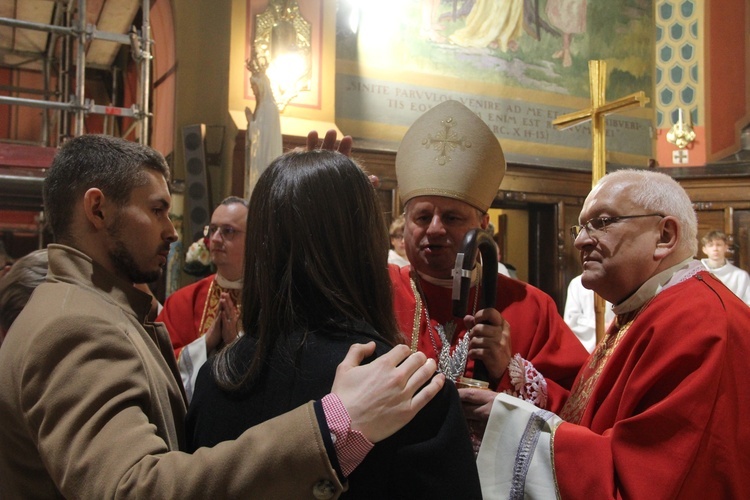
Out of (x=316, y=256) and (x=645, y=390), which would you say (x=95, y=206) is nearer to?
(x=316, y=256)

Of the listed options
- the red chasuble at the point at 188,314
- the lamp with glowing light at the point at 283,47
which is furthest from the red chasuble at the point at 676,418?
the lamp with glowing light at the point at 283,47

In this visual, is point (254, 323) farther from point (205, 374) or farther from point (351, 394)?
point (351, 394)

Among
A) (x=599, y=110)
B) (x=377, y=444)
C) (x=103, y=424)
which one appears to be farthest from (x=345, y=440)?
(x=599, y=110)

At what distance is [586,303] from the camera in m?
6.41

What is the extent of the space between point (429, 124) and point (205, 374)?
1.87 m

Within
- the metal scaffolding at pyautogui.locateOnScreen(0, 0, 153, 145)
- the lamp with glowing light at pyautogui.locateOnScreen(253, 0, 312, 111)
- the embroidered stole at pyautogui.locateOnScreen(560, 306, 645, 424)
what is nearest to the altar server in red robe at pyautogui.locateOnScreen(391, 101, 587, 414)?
the embroidered stole at pyautogui.locateOnScreen(560, 306, 645, 424)

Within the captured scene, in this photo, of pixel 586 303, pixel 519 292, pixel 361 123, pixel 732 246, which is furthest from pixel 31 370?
pixel 732 246

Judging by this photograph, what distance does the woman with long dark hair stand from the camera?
1.12 meters

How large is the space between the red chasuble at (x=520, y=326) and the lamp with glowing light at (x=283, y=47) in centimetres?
541

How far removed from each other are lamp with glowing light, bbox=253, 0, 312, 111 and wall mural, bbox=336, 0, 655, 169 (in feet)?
2.51

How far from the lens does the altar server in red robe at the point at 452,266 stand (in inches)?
99.2

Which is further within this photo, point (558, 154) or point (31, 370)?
point (558, 154)

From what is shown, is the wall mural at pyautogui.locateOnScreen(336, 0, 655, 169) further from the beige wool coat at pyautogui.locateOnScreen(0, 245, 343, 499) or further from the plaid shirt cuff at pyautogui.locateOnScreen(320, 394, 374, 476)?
the plaid shirt cuff at pyautogui.locateOnScreen(320, 394, 374, 476)

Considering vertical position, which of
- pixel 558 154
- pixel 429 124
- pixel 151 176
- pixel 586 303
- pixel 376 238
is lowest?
pixel 586 303
